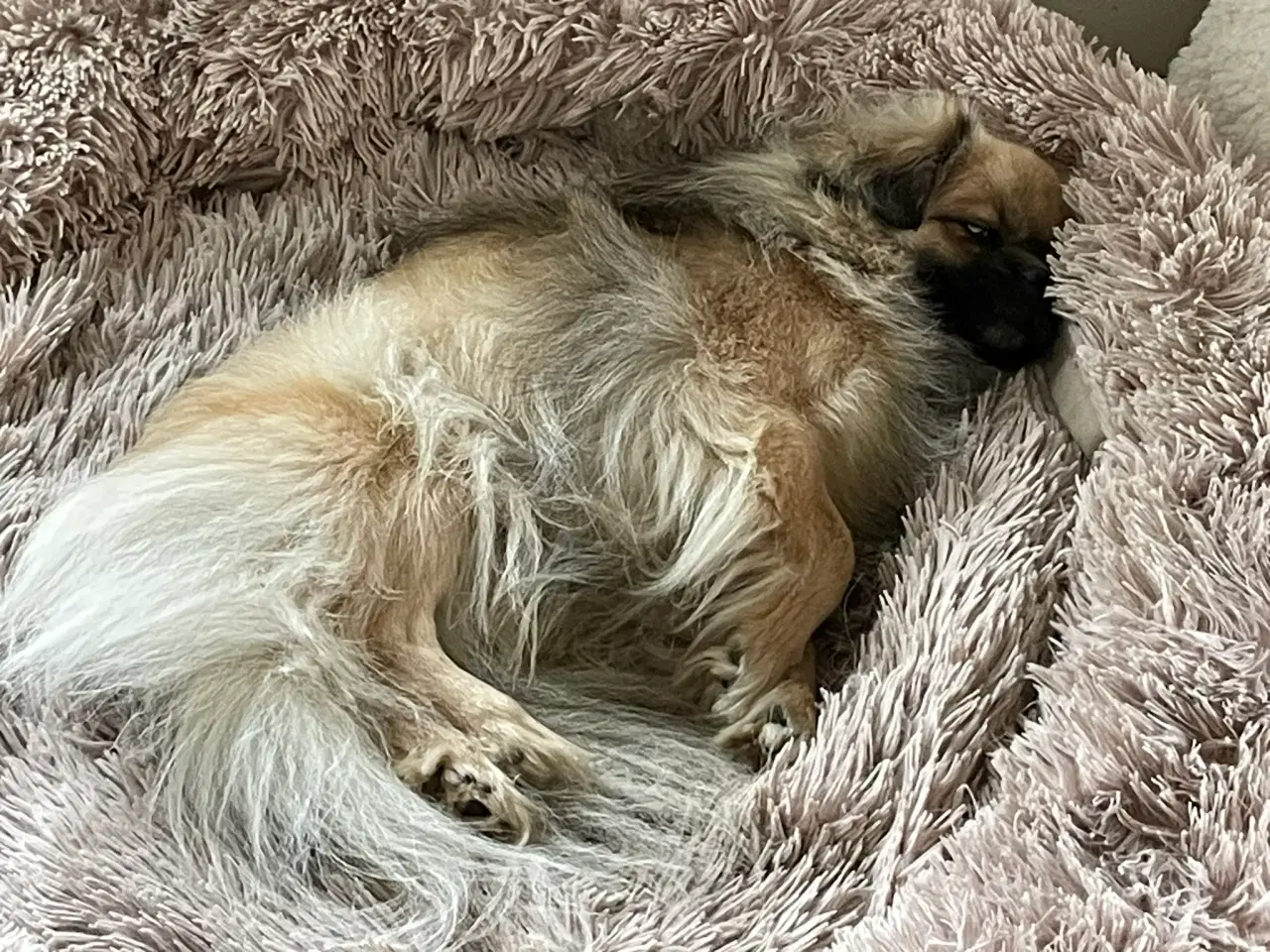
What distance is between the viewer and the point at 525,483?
1.78 m

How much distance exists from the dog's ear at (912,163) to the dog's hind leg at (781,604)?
1.33 feet

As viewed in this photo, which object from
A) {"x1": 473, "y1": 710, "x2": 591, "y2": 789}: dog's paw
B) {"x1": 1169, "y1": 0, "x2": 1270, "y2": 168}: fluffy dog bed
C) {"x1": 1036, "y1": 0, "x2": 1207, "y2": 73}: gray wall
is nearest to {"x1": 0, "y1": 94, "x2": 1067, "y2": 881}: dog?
{"x1": 473, "y1": 710, "x2": 591, "y2": 789}: dog's paw

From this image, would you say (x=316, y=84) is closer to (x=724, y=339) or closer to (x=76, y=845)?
(x=724, y=339)

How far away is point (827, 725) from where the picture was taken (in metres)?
1.60

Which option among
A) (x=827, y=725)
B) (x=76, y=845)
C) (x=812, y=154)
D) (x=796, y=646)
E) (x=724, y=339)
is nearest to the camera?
(x=76, y=845)

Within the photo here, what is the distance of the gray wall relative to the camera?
2311 mm

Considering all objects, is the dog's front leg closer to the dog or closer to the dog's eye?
the dog

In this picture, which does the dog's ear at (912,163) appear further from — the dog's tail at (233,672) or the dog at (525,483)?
the dog's tail at (233,672)

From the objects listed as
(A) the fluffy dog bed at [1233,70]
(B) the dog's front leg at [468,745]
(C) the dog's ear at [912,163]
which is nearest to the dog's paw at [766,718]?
(B) the dog's front leg at [468,745]

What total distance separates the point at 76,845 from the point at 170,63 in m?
1.23

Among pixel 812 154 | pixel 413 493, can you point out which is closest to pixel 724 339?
pixel 812 154

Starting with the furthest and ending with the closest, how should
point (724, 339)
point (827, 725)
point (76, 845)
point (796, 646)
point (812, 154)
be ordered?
point (812, 154)
point (724, 339)
point (796, 646)
point (827, 725)
point (76, 845)

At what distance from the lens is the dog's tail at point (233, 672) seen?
4.84 feet

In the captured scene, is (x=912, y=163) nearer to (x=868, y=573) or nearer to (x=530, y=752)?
(x=868, y=573)
